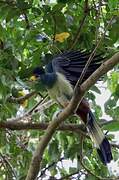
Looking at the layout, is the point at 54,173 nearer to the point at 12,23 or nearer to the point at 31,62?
the point at 31,62

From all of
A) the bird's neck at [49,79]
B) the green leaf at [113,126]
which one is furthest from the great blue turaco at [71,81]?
the green leaf at [113,126]

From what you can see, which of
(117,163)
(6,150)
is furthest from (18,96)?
(117,163)

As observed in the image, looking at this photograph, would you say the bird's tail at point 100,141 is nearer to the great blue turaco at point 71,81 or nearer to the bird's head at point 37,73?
the great blue turaco at point 71,81

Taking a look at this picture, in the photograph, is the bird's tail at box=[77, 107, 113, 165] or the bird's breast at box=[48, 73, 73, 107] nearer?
the bird's tail at box=[77, 107, 113, 165]

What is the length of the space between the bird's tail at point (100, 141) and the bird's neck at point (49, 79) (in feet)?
0.85

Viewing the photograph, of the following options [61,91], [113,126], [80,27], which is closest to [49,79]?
[61,91]

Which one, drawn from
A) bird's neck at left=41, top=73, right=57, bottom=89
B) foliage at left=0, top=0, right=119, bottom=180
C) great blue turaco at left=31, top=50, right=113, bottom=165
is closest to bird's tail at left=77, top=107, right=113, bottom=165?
great blue turaco at left=31, top=50, right=113, bottom=165

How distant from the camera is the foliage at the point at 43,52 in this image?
197 centimetres

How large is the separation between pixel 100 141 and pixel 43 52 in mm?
519

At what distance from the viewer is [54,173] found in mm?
2432

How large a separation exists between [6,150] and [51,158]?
0.25 metres

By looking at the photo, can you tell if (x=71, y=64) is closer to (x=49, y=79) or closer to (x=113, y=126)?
(x=49, y=79)

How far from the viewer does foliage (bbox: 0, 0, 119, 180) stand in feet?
6.47

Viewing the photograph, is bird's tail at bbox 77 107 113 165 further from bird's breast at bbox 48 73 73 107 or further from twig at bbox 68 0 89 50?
twig at bbox 68 0 89 50
